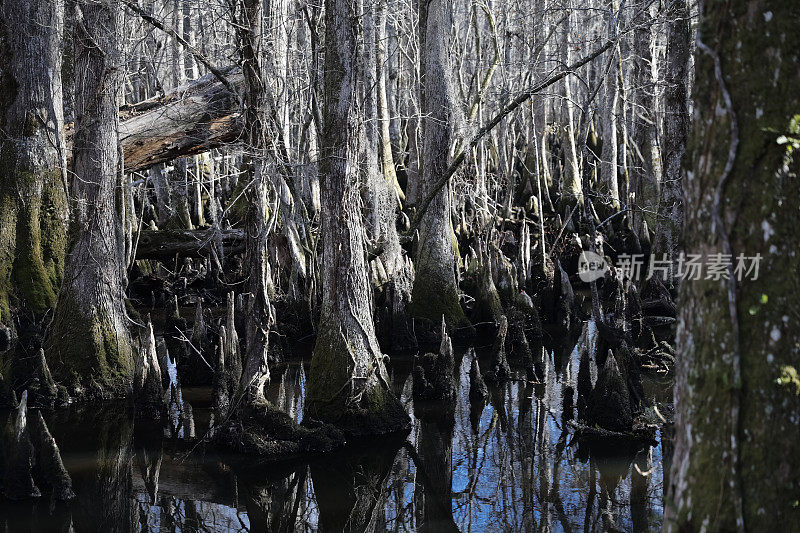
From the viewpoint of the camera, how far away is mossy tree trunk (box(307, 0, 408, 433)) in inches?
229

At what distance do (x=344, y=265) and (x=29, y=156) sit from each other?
417cm

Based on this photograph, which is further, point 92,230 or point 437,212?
point 437,212

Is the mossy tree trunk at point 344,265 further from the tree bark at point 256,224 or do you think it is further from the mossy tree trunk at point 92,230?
the mossy tree trunk at point 92,230

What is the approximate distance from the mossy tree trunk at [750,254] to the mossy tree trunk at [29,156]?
7.17 meters

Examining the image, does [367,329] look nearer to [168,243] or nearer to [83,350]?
[83,350]

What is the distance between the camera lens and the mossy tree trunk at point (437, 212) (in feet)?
30.6

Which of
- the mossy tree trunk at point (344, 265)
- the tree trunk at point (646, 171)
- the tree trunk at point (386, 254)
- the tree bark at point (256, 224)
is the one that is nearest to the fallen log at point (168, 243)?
the tree trunk at point (386, 254)

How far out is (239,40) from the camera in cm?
602

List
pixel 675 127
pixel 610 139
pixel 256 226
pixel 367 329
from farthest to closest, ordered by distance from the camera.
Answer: pixel 610 139 → pixel 675 127 → pixel 367 329 → pixel 256 226

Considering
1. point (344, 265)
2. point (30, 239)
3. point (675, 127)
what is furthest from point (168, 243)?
point (675, 127)

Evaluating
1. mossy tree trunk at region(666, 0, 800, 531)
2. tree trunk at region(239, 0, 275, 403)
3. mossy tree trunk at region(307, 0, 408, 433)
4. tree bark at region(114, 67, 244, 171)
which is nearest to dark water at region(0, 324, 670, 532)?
mossy tree trunk at region(307, 0, 408, 433)

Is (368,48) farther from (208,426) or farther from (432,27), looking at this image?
(208,426)

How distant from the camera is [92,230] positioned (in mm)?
6918

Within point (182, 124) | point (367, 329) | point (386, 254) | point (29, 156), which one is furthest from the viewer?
point (386, 254)
